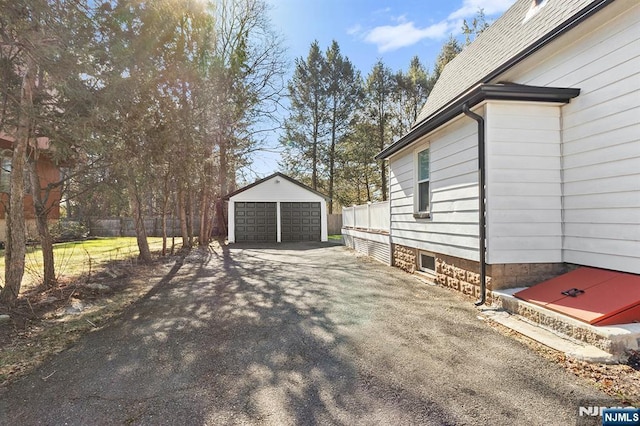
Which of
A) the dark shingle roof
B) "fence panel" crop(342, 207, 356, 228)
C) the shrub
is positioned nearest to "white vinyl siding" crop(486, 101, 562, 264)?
the dark shingle roof

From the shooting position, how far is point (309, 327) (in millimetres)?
4066

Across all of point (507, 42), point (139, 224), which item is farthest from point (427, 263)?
point (139, 224)

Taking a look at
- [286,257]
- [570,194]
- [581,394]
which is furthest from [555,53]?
[286,257]

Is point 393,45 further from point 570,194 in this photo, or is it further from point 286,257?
point 570,194

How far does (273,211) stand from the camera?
16641mm

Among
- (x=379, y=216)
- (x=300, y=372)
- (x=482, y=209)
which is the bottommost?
(x=300, y=372)

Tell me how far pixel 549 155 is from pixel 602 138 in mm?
699

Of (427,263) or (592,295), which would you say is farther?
(427,263)

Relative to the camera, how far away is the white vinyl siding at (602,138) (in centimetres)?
370

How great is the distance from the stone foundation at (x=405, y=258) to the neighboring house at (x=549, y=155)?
1.15 metres

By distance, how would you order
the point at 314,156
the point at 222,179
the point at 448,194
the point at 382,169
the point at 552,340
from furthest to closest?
the point at 314,156 → the point at 382,169 → the point at 222,179 → the point at 448,194 → the point at 552,340

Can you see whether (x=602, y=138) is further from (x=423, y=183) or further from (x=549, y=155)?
(x=423, y=183)

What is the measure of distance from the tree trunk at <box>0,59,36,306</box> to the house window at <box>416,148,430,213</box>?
6.89 metres

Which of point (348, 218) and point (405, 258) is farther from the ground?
point (348, 218)
